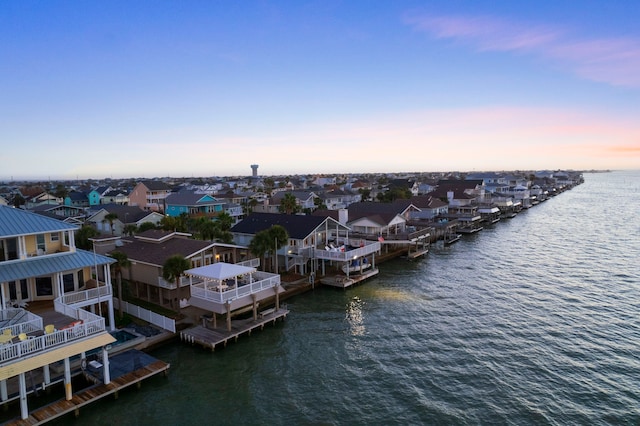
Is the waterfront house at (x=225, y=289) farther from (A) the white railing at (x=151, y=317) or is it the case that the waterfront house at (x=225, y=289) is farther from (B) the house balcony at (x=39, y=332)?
(B) the house balcony at (x=39, y=332)

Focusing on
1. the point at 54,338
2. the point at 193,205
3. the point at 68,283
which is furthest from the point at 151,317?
the point at 193,205

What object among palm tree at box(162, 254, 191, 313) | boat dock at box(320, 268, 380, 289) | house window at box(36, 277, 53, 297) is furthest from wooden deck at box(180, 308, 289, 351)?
boat dock at box(320, 268, 380, 289)

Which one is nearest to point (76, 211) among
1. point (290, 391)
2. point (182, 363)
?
point (182, 363)

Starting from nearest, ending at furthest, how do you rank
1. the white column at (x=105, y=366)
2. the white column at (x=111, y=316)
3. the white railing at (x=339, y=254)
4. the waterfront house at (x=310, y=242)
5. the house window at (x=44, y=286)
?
the white column at (x=105, y=366) → the house window at (x=44, y=286) → the white column at (x=111, y=316) → the white railing at (x=339, y=254) → the waterfront house at (x=310, y=242)

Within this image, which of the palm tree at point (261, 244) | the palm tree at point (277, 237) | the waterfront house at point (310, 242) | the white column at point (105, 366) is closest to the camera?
the white column at point (105, 366)

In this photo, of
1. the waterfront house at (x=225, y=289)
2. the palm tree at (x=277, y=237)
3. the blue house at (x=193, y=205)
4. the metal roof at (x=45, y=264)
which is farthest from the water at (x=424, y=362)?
the blue house at (x=193, y=205)

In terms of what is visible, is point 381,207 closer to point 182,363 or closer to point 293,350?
point 293,350
